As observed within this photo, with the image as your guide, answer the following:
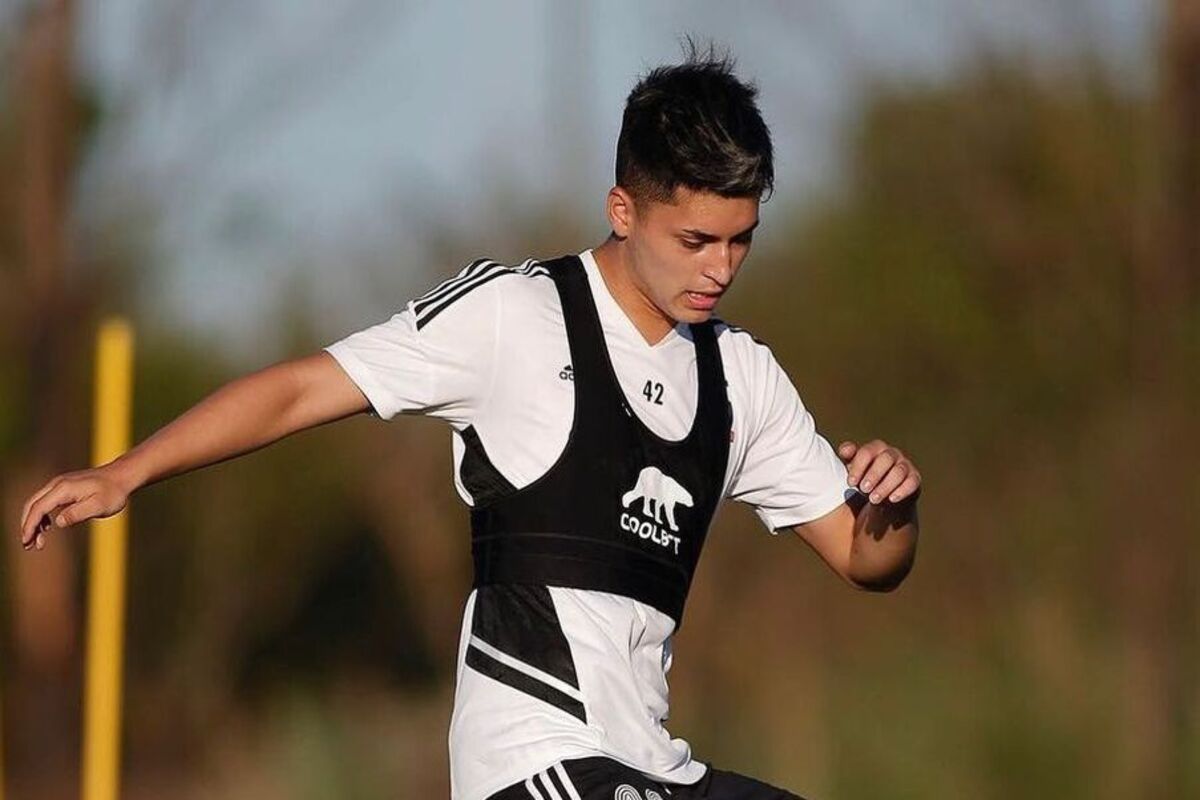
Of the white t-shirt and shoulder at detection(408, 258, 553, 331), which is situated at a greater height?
shoulder at detection(408, 258, 553, 331)

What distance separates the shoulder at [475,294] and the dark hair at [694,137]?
29cm

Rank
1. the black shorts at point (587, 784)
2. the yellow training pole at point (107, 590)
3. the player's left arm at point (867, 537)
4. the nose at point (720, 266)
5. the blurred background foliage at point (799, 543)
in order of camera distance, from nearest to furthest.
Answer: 1. the black shorts at point (587, 784)
2. the nose at point (720, 266)
3. the player's left arm at point (867, 537)
4. the yellow training pole at point (107, 590)
5. the blurred background foliage at point (799, 543)

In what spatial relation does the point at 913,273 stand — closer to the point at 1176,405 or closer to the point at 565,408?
→ the point at 1176,405

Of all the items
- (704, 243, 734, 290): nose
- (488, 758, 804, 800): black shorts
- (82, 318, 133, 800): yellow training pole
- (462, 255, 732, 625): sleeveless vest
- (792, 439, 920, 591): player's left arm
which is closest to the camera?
(488, 758, 804, 800): black shorts

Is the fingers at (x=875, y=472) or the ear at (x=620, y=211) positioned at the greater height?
the ear at (x=620, y=211)

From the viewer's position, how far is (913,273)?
12.9m

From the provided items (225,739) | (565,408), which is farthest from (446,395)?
(225,739)

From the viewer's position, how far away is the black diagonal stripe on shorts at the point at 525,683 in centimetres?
386

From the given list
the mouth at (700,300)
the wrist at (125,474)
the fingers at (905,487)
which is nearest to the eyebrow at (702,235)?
the mouth at (700,300)

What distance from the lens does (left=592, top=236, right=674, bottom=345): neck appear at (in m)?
4.17

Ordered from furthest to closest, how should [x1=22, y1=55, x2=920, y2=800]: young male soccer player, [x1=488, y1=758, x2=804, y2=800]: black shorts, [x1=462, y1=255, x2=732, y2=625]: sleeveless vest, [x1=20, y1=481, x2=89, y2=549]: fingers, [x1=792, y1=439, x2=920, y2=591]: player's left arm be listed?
[x1=792, y1=439, x2=920, y2=591]: player's left arm < [x1=462, y1=255, x2=732, y2=625]: sleeveless vest < [x1=22, y1=55, x2=920, y2=800]: young male soccer player < [x1=488, y1=758, x2=804, y2=800]: black shorts < [x1=20, y1=481, x2=89, y2=549]: fingers

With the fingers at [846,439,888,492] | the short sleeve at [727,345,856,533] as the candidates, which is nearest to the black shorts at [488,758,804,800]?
the fingers at [846,439,888,492]

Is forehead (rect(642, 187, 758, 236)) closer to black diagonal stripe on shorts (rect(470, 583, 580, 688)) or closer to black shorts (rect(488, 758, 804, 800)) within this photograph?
black diagonal stripe on shorts (rect(470, 583, 580, 688))

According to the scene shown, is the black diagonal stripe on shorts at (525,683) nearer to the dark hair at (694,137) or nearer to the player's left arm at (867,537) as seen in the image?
the player's left arm at (867,537)
